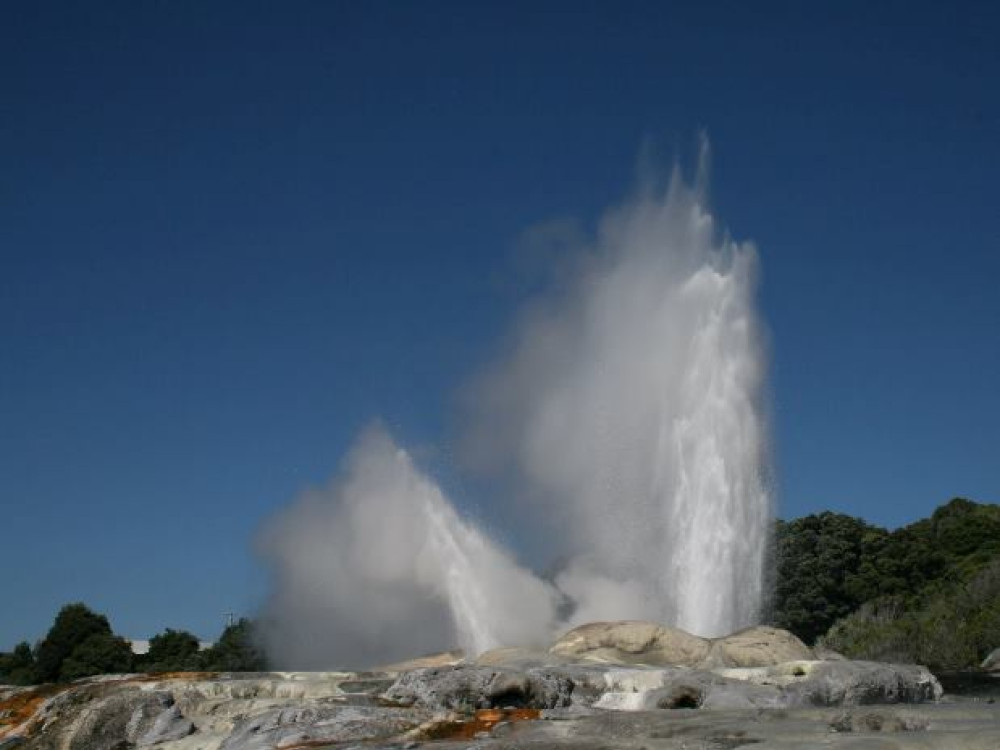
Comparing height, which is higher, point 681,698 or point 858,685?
point 858,685

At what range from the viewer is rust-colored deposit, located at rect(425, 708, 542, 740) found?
2087 centimetres

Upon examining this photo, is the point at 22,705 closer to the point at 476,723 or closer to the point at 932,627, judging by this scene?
the point at 476,723

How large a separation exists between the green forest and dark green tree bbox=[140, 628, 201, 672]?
0.33ft

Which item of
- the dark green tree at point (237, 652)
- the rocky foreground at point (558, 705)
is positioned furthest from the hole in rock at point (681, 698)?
the dark green tree at point (237, 652)

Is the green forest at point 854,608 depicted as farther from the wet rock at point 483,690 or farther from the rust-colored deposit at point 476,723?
the rust-colored deposit at point 476,723

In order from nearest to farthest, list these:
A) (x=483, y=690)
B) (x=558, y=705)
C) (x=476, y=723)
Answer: (x=476, y=723) → (x=558, y=705) → (x=483, y=690)

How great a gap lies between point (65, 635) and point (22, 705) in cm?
4203

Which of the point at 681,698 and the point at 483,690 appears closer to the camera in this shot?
the point at 681,698

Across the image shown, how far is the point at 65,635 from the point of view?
68938 mm

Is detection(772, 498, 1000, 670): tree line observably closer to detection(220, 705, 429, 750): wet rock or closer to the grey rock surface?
the grey rock surface

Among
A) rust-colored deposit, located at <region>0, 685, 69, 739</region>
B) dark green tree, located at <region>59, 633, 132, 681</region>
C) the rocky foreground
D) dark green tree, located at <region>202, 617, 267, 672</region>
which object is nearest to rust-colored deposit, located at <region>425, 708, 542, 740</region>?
the rocky foreground

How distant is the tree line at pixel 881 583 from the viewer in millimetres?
51469

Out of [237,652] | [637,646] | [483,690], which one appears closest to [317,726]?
[483,690]

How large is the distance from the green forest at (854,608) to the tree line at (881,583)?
2.3 inches
